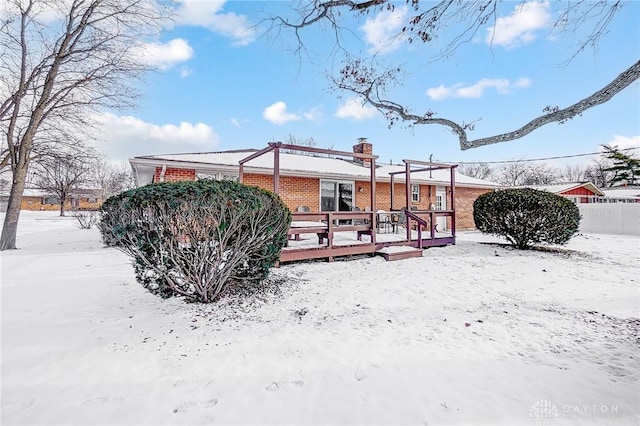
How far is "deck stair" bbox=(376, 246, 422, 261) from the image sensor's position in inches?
306

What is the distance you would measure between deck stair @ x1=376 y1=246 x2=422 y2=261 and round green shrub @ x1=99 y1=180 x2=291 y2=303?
13.7 ft

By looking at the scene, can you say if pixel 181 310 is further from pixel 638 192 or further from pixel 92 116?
pixel 638 192

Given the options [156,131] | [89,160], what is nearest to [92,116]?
[89,160]

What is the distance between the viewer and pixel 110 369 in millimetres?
2693

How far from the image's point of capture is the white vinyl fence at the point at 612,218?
15219mm

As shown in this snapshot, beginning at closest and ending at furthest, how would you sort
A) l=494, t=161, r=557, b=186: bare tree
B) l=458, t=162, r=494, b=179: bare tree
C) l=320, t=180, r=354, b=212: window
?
l=320, t=180, r=354, b=212: window → l=494, t=161, r=557, b=186: bare tree → l=458, t=162, r=494, b=179: bare tree

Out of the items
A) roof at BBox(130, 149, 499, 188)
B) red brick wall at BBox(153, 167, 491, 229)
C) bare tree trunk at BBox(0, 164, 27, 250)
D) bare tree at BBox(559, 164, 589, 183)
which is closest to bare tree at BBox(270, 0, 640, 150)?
roof at BBox(130, 149, 499, 188)

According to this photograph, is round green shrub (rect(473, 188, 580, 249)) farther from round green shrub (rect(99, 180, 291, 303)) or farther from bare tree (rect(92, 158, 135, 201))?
bare tree (rect(92, 158, 135, 201))

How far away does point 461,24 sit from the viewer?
4031 millimetres

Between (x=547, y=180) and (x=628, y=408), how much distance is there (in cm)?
5477

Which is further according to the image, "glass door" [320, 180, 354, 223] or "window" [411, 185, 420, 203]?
"window" [411, 185, 420, 203]

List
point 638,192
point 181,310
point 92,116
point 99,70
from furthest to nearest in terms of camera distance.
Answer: point 638,192
point 92,116
point 99,70
point 181,310

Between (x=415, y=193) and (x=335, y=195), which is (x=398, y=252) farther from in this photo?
(x=415, y=193)

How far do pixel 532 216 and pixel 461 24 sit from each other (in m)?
6.63
